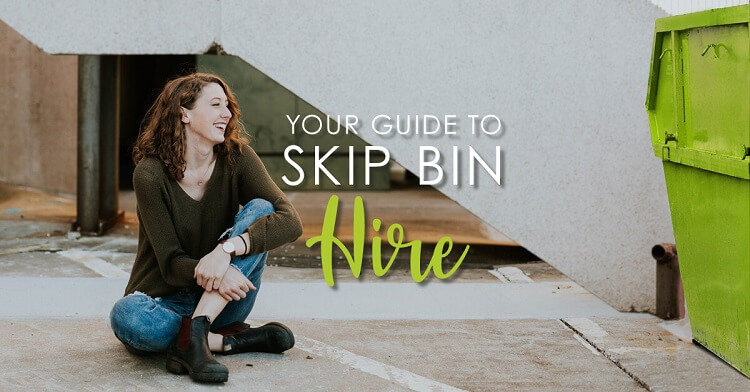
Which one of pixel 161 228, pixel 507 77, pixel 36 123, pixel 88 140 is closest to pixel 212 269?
pixel 161 228

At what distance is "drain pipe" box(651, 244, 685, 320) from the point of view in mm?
5535

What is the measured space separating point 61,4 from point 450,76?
2241mm

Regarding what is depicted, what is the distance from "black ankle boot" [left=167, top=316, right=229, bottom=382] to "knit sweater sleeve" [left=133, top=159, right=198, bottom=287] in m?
0.19

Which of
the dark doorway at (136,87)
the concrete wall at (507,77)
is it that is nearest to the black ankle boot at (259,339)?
the concrete wall at (507,77)

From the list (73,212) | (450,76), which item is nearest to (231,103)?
(450,76)

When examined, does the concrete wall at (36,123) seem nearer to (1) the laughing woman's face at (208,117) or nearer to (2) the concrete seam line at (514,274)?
(2) the concrete seam line at (514,274)

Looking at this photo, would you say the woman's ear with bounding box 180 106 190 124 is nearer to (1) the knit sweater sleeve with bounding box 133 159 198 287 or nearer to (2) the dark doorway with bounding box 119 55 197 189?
(1) the knit sweater sleeve with bounding box 133 159 198 287

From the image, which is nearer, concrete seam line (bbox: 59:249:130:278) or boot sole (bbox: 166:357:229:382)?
boot sole (bbox: 166:357:229:382)

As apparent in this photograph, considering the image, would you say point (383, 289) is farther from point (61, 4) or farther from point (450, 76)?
point (61, 4)

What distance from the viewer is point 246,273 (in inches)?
173

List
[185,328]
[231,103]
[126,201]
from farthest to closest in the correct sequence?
1. [126,201]
2. [231,103]
3. [185,328]

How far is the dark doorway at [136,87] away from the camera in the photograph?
540 inches

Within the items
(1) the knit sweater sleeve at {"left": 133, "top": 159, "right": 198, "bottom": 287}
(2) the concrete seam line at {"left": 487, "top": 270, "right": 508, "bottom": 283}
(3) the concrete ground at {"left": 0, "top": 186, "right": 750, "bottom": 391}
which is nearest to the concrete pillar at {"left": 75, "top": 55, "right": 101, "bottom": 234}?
(3) the concrete ground at {"left": 0, "top": 186, "right": 750, "bottom": 391}

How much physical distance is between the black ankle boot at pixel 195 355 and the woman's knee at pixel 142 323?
0.17 ft
